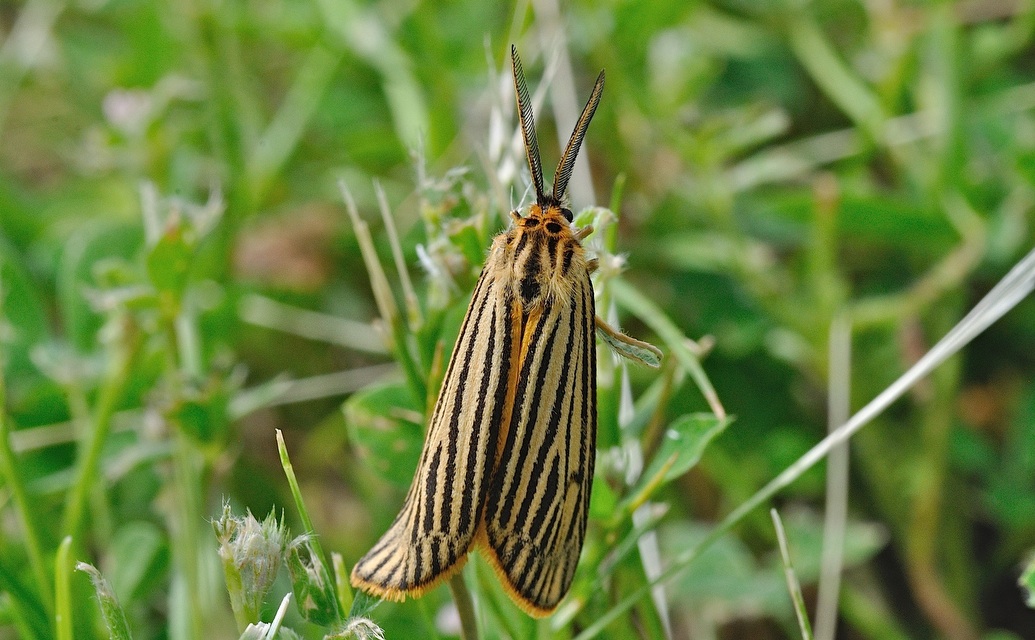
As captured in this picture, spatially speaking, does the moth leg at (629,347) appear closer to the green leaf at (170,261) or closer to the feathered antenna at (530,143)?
the feathered antenna at (530,143)

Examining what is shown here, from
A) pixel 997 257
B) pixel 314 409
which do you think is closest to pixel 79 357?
pixel 314 409

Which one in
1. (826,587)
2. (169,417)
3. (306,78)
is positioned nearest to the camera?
(169,417)

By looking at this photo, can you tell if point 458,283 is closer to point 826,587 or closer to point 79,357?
point 826,587

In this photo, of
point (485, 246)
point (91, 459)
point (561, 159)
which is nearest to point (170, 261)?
point (91, 459)

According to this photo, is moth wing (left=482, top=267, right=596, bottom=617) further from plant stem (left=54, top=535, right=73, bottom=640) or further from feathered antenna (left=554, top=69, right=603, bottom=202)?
plant stem (left=54, top=535, right=73, bottom=640)

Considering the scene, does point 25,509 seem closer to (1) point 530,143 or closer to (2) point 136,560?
(2) point 136,560

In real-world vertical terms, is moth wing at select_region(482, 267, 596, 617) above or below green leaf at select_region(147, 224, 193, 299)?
below

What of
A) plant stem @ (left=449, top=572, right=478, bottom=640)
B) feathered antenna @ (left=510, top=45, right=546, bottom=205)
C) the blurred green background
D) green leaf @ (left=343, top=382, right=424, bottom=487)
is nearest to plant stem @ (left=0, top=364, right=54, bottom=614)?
the blurred green background
